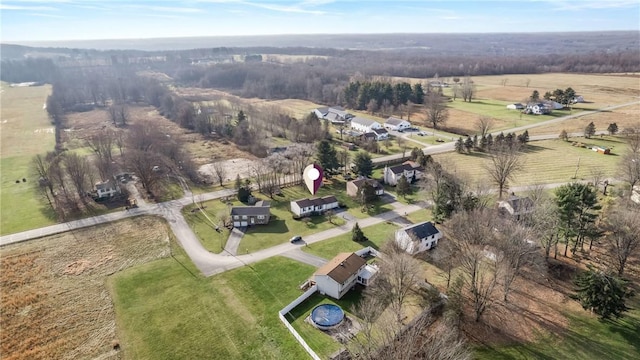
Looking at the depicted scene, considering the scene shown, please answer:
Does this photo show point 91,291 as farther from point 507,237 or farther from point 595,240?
point 595,240

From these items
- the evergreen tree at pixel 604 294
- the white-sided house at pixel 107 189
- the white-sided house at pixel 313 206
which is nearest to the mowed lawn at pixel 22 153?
the white-sided house at pixel 107 189

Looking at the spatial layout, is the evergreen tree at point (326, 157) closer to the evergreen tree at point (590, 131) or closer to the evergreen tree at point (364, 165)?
the evergreen tree at point (364, 165)

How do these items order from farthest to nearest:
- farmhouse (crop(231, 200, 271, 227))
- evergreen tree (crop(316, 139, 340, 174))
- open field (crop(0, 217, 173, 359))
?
evergreen tree (crop(316, 139, 340, 174))
farmhouse (crop(231, 200, 271, 227))
open field (crop(0, 217, 173, 359))

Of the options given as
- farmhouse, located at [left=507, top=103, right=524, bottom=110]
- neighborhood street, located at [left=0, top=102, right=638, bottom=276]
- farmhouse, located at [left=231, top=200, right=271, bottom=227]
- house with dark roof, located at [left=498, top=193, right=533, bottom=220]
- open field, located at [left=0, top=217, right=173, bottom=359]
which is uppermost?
farmhouse, located at [left=507, top=103, right=524, bottom=110]

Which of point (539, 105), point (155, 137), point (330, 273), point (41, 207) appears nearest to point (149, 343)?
point (330, 273)

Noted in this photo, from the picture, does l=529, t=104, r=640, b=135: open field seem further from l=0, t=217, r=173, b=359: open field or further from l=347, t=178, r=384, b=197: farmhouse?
l=0, t=217, r=173, b=359: open field

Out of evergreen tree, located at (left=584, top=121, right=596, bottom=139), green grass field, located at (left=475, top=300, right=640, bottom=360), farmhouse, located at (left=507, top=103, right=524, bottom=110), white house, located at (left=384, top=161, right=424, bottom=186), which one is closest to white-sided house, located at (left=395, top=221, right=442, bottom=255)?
green grass field, located at (left=475, top=300, right=640, bottom=360)

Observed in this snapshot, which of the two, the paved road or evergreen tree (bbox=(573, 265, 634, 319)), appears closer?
→ evergreen tree (bbox=(573, 265, 634, 319))

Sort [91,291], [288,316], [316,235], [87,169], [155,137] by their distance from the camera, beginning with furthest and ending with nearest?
[155,137]
[87,169]
[316,235]
[91,291]
[288,316]
